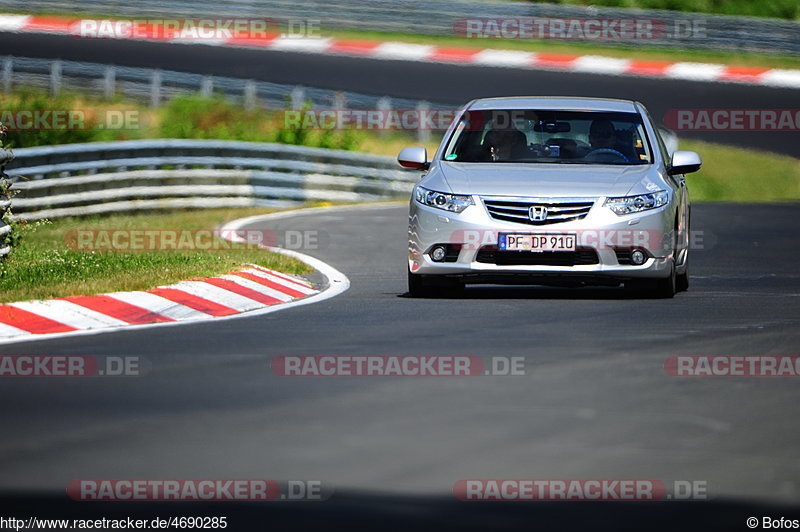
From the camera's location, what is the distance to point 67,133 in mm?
26859

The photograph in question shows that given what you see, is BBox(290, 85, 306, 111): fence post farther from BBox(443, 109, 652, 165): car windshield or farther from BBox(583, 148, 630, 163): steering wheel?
BBox(583, 148, 630, 163): steering wheel

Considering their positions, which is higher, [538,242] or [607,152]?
[607,152]

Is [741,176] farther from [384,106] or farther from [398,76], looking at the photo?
[398,76]

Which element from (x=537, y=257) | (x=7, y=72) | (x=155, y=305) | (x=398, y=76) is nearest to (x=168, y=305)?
(x=155, y=305)

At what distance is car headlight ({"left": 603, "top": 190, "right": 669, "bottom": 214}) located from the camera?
12320 millimetres

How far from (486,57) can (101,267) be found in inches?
865

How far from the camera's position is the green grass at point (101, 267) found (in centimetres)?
1198

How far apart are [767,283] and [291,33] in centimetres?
2261

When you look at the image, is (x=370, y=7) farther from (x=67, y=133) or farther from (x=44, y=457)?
(x=44, y=457)

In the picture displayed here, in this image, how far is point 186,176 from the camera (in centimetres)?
2461

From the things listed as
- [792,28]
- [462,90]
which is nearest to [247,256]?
[462,90]

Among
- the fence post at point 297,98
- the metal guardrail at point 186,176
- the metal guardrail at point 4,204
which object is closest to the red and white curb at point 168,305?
the metal guardrail at point 4,204

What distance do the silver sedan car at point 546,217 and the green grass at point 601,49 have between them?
875 inches

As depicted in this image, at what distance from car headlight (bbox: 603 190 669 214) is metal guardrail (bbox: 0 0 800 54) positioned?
2285cm
